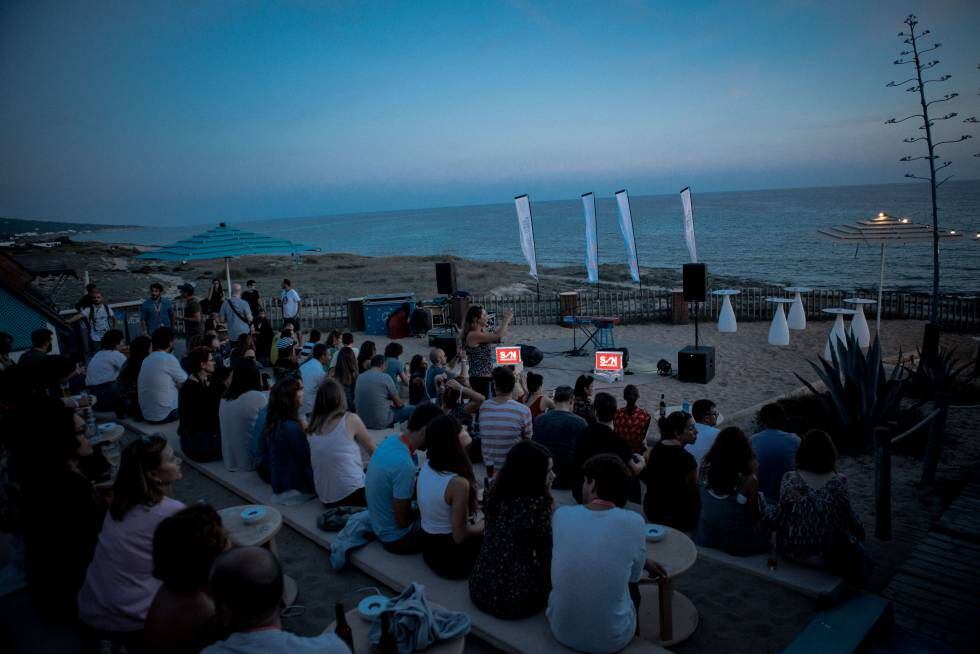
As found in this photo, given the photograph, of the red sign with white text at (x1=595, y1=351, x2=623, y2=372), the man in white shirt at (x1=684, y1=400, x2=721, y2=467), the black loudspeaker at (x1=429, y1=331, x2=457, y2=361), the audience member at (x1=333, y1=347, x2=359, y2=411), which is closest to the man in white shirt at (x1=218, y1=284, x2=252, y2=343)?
the black loudspeaker at (x1=429, y1=331, x2=457, y2=361)

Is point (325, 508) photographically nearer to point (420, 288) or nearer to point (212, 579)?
point (212, 579)

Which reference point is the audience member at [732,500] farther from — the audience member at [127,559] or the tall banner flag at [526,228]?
the tall banner flag at [526,228]

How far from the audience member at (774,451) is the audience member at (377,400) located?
3306mm

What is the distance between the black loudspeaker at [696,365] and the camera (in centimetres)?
923

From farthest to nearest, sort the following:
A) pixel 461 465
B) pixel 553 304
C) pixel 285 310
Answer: pixel 553 304
pixel 285 310
pixel 461 465

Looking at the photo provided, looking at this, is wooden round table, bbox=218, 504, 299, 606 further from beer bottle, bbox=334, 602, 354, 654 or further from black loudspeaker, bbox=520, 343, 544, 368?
black loudspeaker, bbox=520, 343, 544, 368

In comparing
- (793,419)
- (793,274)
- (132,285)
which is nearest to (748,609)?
(793,419)

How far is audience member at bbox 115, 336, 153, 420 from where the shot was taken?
687 cm

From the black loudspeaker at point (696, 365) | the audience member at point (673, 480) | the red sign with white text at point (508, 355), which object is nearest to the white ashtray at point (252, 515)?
the audience member at point (673, 480)

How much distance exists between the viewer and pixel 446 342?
35.1 ft

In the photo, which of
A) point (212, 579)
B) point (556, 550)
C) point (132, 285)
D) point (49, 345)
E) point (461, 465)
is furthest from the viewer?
point (132, 285)

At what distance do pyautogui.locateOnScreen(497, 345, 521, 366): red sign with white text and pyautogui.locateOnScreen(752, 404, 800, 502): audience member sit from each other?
4.24 metres

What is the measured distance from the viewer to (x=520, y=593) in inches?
119

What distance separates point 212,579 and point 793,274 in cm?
3958
